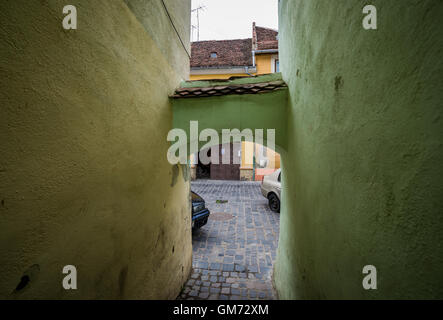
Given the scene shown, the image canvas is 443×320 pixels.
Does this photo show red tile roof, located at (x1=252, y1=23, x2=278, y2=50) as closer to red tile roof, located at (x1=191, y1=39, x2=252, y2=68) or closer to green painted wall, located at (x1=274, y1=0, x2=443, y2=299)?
red tile roof, located at (x1=191, y1=39, x2=252, y2=68)

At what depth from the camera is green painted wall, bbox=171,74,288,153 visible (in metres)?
3.08

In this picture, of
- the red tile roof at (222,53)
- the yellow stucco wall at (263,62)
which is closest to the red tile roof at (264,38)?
the yellow stucco wall at (263,62)

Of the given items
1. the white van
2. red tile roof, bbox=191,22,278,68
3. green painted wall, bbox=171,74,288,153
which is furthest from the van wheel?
red tile roof, bbox=191,22,278,68

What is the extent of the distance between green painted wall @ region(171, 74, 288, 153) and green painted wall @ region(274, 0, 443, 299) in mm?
1122

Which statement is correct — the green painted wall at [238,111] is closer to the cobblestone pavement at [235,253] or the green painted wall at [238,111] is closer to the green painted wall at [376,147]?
the green painted wall at [376,147]

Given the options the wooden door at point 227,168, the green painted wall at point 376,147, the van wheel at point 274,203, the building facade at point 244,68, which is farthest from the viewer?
the wooden door at point 227,168

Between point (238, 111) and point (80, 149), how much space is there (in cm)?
231

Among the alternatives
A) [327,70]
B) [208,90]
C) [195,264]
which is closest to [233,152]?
[195,264]

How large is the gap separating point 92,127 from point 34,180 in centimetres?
59

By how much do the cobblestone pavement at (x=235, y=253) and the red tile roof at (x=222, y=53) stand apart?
35.7 ft

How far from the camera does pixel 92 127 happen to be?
1.58 metres

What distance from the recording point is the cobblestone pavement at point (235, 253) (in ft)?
13.3

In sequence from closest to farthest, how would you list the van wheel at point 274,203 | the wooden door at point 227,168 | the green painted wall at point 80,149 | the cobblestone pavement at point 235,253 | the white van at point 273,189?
1. the green painted wall at point 80,149
2. the cobblestone pavement at point 235,253
3. the white van at point 273,189
4. the van wheel at point 274,203
5. the wooden door at point 227,168
